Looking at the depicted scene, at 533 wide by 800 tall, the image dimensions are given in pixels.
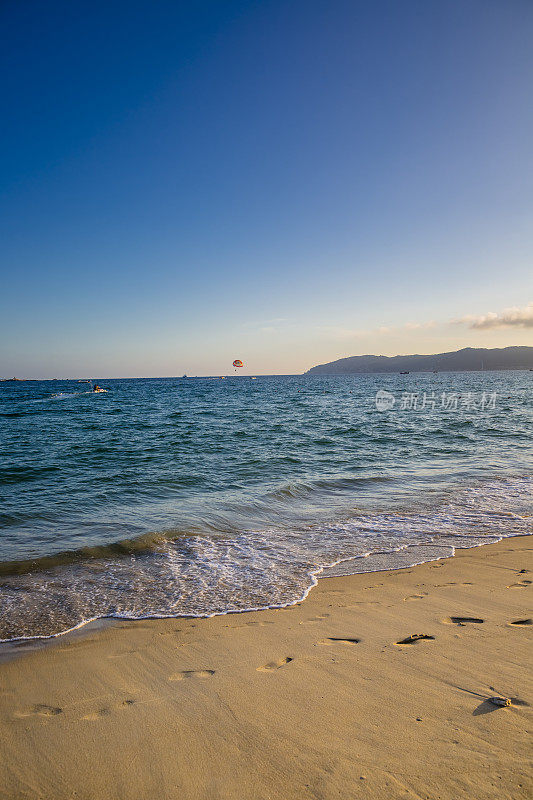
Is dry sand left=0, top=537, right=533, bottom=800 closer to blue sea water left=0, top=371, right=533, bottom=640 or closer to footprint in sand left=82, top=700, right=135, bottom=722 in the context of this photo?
footprint in sand left=82, top=700, right=135, bottom=722

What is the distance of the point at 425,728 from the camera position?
290cm

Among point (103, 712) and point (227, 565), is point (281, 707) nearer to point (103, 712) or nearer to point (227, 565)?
point (103, 712)

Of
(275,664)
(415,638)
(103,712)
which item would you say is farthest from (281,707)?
(415,638)

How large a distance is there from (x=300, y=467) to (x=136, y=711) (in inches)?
465

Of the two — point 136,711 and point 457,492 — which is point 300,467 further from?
point 136,711

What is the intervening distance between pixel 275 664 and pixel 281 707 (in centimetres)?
66

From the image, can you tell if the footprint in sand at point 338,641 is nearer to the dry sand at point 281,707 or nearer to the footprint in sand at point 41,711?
the dry sand at point 281,707

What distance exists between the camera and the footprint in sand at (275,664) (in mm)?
3783

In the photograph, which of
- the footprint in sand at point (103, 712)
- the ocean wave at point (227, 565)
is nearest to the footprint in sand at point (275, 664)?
the footprint in sand at point (103, 712)

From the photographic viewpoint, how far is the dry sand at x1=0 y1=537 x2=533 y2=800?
8.34 feet

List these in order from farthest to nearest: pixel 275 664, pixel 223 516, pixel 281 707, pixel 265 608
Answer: pixel 223 516 → pixel 265 608 → pixel 275 664 → pixel 281 707

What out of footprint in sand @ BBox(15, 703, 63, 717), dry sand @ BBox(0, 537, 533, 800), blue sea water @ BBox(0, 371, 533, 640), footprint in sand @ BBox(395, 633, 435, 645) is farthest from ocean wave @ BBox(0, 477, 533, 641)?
footprint in sand @ BBox(395, 633, 435, 645)

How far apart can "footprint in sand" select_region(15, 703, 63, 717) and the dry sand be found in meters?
0.02

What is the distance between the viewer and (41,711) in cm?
329
